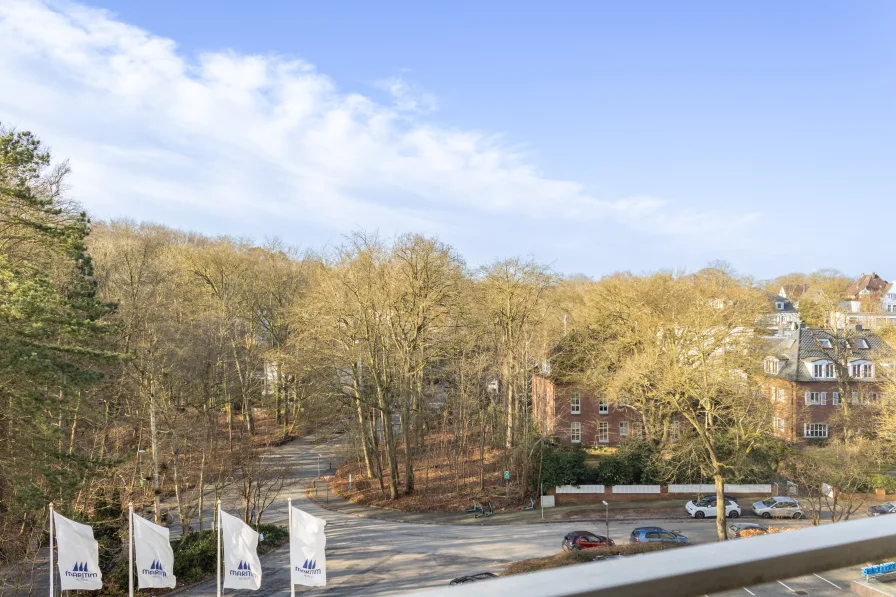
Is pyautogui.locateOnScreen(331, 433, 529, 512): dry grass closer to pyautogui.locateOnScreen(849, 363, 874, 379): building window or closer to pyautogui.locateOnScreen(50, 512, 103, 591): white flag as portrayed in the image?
pyautogui.locateOnScreen(50, 512, 103, 591): white flag

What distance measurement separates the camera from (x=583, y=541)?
1812cm

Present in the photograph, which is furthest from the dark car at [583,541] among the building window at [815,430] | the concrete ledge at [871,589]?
the concrete ledge at [871,589]

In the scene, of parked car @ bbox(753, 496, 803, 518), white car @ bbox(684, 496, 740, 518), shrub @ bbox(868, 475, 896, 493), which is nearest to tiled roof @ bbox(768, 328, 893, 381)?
shrub @ bbox(868, 475, 896, 493)

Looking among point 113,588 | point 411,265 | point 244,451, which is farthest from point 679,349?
point 113,588

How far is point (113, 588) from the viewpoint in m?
14.5

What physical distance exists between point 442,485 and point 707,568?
25884 mm

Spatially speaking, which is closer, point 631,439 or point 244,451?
point 244,451

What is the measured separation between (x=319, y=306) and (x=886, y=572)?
23249 millimetres

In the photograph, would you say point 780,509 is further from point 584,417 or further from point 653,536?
point 584,417

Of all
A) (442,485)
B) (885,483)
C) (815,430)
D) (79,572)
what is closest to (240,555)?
(79,572)

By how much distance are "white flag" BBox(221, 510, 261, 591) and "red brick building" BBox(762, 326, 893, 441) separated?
2638 centimetres

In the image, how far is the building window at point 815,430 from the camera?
30422 millimetres

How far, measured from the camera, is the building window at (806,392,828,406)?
101ft

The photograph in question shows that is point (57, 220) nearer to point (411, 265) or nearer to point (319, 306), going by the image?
point (319, 306)
